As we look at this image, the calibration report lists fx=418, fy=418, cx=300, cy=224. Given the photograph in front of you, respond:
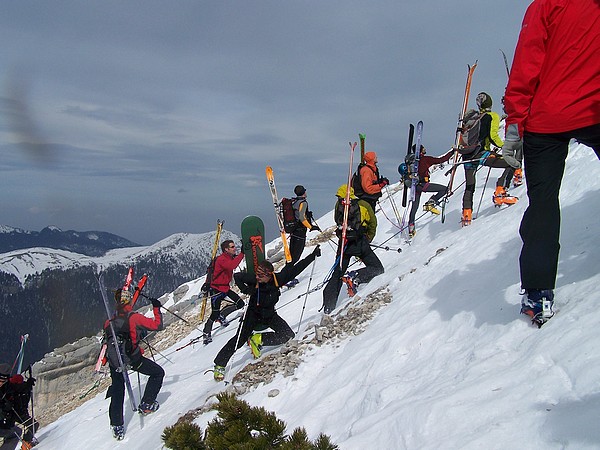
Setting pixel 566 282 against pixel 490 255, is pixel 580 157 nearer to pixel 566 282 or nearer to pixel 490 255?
pixel 490 255

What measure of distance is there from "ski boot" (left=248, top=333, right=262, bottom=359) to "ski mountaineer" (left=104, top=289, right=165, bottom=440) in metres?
1.95

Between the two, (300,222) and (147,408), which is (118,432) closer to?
(147,408)

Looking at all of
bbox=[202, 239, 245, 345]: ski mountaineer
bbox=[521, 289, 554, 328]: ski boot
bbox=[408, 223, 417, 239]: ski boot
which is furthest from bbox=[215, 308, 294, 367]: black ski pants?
bbox=[408, 223, 417, 239]: ski boot

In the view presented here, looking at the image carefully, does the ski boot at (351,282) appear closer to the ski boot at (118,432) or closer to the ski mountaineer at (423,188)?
the ski mountaineer at (423,188)

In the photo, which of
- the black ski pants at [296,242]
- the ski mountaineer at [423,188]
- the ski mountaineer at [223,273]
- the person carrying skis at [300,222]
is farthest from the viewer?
the black ski pants at [296,242]

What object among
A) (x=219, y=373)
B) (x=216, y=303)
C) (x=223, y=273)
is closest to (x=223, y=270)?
(x=223, y=273)

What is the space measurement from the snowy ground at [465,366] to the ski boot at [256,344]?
1.75 ft

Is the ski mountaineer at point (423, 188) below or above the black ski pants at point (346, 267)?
above

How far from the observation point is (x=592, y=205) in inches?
200

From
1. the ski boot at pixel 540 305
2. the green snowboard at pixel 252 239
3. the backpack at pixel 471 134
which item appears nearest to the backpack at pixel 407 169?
the backpack at pixel 471 134

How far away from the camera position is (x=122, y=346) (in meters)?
7.86

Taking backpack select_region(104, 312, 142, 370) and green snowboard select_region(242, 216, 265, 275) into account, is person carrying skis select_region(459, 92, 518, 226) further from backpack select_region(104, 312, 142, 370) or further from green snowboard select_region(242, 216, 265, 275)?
A: backpack select_region(104, 312, 142, 370)

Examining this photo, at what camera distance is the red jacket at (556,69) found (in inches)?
113

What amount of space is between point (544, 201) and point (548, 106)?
68 cm
